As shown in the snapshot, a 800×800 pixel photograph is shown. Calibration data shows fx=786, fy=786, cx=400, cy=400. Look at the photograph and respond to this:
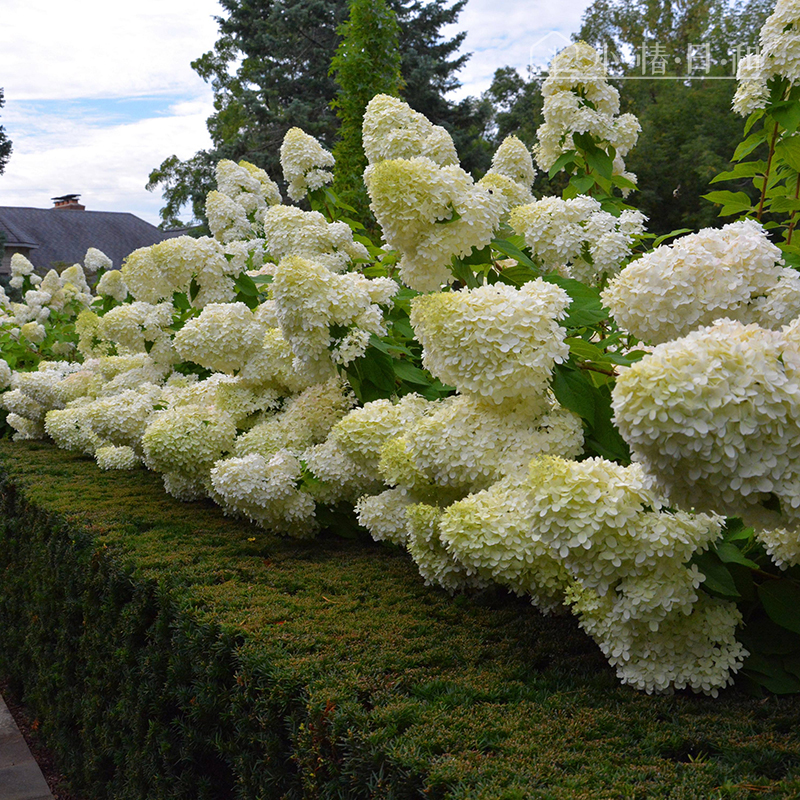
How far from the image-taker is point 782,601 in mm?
1892

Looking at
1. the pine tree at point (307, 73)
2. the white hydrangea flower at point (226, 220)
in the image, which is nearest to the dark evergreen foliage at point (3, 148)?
the pine tree at point (307, 73)

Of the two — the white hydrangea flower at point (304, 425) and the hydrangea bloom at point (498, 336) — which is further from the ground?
the hydrangea bloom at point (498, 336)

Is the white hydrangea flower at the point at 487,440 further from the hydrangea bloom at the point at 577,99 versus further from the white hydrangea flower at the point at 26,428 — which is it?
the white hydrangea flower at the point at 26,428

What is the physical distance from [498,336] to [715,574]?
2.52ft

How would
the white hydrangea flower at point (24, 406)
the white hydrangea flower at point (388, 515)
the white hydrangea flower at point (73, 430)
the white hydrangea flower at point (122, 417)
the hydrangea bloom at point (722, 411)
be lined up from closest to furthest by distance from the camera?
the hydrangea bloom at point (722, 411) < the white hydrangea flower at point (388, 515) < the white hydrangea flower at point (122, 417) < the white hydrangea flower at point (73, 430) < the white hydrangea flower at point (24, 406)

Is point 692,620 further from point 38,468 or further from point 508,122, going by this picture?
point 508,122

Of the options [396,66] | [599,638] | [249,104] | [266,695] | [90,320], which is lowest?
[266,695]

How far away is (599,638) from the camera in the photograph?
198cm

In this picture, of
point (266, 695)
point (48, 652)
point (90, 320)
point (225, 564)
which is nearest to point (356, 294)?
point (225, 564)

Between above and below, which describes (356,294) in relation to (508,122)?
below

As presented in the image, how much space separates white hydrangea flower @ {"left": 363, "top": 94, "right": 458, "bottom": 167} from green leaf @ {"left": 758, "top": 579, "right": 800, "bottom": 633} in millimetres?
2077

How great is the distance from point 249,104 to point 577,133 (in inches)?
763

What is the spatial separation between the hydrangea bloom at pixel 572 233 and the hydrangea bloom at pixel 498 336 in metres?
0.97

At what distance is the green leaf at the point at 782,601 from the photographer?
1864mm
